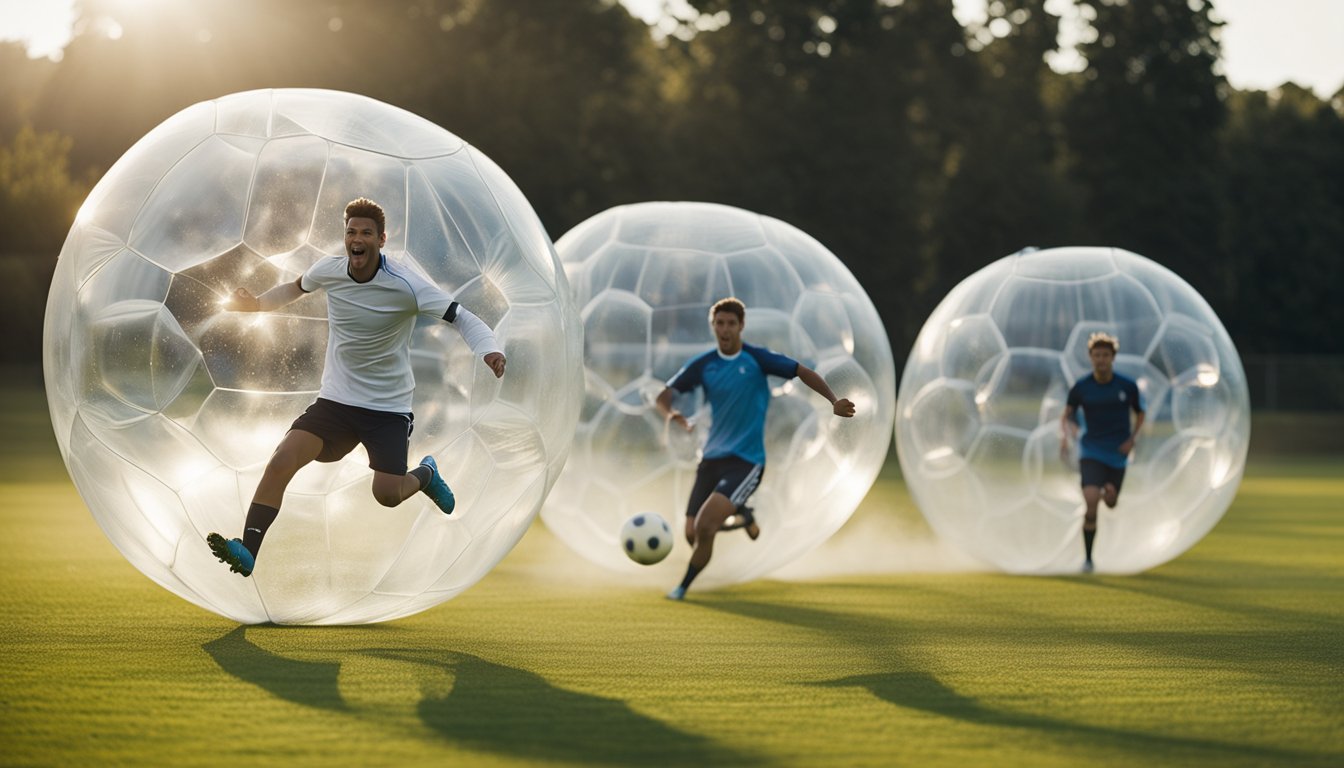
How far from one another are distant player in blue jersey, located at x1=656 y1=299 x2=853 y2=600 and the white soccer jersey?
8.86ft

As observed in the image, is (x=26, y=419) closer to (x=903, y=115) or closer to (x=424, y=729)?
(x=903, y=115)

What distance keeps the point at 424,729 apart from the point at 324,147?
340 centimetres

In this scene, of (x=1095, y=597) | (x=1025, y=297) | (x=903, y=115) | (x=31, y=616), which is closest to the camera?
(x=31, y=616)

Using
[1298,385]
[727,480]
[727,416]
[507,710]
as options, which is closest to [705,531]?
[727,480]

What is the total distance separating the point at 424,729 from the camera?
614 centimetres

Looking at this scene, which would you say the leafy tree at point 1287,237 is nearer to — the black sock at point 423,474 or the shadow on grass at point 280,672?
the black sock at point 423,474

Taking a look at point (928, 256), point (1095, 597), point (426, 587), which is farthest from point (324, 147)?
point (928, 256)

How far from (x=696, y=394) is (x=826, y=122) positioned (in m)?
35.4

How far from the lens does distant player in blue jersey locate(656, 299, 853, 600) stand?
33.6 feet

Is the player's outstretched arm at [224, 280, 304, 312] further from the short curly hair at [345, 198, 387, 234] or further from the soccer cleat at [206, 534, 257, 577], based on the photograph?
the soccer cleat at [206, 534, 257, 577]

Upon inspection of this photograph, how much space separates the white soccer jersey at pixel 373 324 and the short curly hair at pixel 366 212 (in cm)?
18

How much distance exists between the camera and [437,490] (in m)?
8.00

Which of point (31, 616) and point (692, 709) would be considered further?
point (31, 616)

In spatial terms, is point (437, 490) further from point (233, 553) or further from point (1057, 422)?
point (1057, 422)
